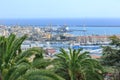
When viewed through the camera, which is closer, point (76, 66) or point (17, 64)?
point (17, 64)

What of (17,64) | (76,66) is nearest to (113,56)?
(76,66)

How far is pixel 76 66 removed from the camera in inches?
658

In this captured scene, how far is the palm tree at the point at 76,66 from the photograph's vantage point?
1678 centimetres

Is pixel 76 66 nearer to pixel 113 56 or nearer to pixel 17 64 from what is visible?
pixel 17 64

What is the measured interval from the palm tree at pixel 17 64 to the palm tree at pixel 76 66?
106 inches

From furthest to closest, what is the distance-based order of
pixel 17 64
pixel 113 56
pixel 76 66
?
pixel 113 56
pixel 76 66
pixel 17 64

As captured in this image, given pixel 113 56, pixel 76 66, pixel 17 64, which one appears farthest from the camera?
pixel 113 56

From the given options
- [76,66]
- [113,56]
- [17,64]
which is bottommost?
Result: [113,56]

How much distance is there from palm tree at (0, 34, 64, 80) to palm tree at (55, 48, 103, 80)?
2704mm

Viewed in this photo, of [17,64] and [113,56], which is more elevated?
[17,64]

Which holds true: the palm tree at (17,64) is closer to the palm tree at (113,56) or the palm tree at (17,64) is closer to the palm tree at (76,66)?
the palm tree at (76,66)

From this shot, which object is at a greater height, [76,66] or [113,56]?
[76,66]

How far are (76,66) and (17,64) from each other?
16.1ft

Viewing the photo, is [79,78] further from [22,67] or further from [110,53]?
[22,67]
